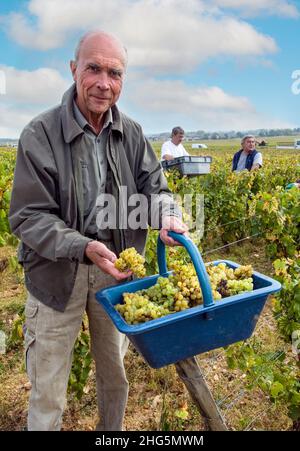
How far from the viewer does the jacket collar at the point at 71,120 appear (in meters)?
2.10

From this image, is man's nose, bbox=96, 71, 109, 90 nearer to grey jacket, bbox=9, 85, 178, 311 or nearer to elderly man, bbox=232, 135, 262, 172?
grey jacket, bbox=9, 85, 178, 311

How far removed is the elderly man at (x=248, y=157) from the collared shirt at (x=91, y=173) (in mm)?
6582

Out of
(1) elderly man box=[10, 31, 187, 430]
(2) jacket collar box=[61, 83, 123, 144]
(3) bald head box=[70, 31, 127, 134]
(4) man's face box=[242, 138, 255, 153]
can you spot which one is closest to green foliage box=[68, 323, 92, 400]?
(1) elderly man box=[10, 31, 187, 430]

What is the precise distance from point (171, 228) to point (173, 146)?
6.50 m

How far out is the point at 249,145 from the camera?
8.52m

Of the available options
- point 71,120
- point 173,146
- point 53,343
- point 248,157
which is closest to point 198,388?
point 53,343

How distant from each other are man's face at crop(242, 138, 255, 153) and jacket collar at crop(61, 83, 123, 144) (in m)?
6.47

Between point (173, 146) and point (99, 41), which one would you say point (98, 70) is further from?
point (173, 146)

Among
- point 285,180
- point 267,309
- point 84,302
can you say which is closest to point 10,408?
point 84,302

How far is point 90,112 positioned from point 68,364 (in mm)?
1273

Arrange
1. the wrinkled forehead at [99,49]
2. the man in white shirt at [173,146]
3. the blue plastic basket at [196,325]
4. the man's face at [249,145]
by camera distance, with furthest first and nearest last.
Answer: the man's face at [249,145]
the man in white shirt at [173,146]
the wrinkled forehead at [99,49]
the blue plastic basket at [196,325]

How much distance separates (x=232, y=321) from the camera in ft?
5.84

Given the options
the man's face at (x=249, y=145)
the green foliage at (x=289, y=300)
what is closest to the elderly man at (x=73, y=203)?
the green foliage at (x=289, y=300)

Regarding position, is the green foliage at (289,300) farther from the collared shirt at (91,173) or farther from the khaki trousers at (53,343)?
the collared shirt at (91,173)
